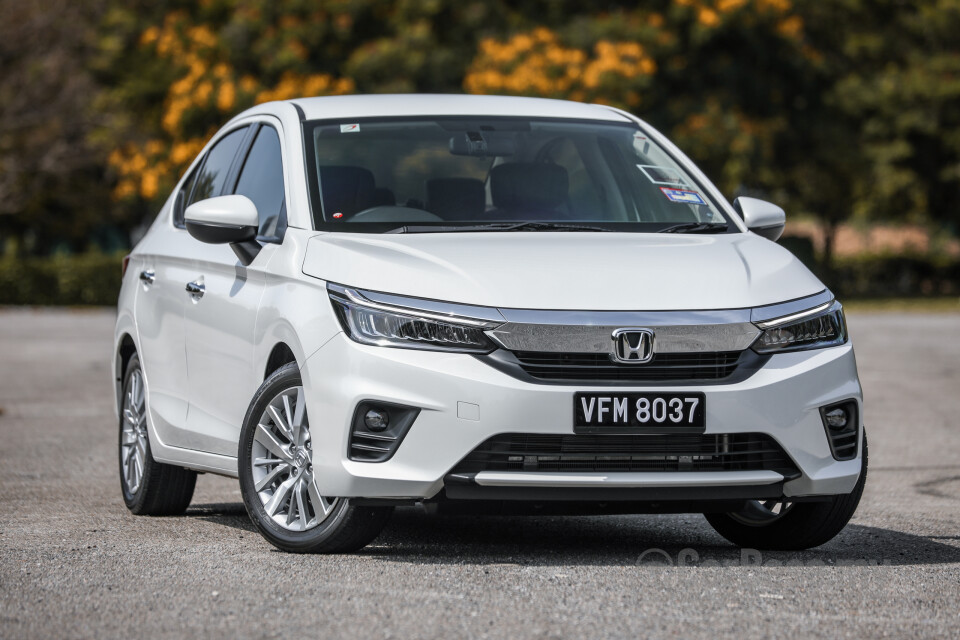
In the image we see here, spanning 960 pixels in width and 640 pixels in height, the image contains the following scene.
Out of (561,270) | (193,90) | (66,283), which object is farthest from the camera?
(66,283)

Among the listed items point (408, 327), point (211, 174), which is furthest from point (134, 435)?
point (408, 327)

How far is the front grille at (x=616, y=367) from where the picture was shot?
5.49 m

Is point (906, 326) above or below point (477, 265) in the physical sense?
below

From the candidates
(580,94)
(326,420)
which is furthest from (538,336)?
(580,94)

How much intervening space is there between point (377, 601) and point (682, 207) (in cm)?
257

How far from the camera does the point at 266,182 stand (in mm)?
6922

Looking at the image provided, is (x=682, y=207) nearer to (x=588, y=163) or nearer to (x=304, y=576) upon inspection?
(x=588, y=163)

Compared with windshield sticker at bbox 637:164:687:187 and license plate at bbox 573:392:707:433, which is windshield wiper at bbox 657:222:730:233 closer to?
windshield sticker at bbox 637:164:687:187

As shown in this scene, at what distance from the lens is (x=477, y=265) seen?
5.74 meters

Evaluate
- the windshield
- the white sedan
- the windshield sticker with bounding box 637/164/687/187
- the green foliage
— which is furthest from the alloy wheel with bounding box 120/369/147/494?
the green foliage

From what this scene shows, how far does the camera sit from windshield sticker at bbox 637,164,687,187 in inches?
280

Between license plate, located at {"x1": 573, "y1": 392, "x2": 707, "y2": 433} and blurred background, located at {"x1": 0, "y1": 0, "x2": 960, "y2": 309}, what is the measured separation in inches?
946

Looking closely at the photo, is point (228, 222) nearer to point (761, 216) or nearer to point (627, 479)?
point (627, 479)

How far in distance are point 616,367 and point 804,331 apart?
0.78 meters
